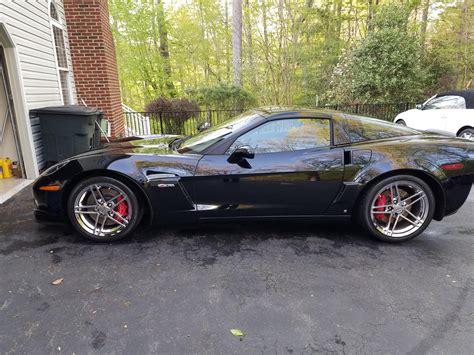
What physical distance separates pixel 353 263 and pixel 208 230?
143 cm

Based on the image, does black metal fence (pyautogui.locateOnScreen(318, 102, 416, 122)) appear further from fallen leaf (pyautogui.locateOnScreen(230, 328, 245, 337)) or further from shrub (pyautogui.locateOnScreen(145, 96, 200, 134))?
fallen leaf (pyautogui.locateOnScreen(230, 328, 245, 337))

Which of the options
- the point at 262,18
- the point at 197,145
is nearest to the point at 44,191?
the point at 197,145

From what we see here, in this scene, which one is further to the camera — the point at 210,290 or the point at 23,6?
the point at 23,6

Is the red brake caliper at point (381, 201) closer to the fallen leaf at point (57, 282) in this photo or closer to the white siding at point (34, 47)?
the fallen leaf at point (57, 282)

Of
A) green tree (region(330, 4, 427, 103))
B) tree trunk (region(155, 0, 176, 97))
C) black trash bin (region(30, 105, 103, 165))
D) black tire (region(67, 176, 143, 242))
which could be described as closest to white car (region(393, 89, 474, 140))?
green tree (region(330, 4, 427, 103))

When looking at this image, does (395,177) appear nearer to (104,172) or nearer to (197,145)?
(197,145)

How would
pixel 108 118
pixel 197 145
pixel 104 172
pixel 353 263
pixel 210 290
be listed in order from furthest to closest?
1. pixel 108 118
2. pixel 197 145
3. pixel 104 172
4. pixel 353 263
5. pixel 210 290

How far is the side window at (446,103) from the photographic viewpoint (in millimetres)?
7755

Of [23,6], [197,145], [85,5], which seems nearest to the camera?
[197,145]

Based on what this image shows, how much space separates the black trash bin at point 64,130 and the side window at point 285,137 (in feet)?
12.6

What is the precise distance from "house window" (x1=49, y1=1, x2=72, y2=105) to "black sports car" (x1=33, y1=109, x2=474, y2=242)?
4.90m

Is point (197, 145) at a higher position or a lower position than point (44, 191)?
higher

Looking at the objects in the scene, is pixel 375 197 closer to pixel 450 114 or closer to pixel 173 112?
pixel 450 114

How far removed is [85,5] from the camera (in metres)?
7.41
